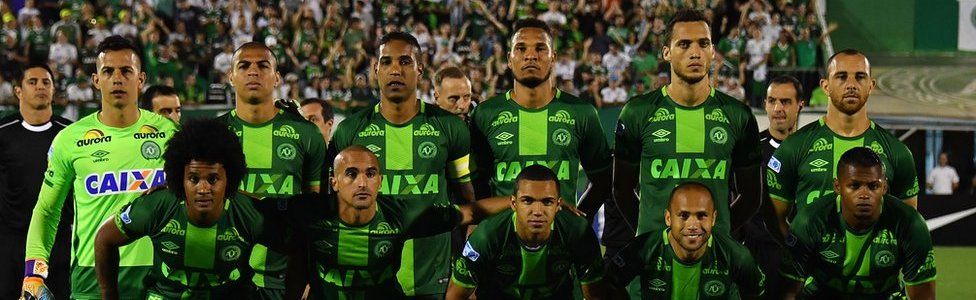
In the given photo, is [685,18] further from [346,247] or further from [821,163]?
[346,247]

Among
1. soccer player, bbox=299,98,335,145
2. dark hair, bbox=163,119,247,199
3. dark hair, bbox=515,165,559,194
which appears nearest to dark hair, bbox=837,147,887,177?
dark hair, bbox=515,165,559,194

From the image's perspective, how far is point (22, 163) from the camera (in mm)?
8750

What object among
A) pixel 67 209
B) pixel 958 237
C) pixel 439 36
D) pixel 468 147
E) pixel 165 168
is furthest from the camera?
pixel 439 36

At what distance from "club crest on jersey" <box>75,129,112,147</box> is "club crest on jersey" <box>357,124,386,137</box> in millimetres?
1441

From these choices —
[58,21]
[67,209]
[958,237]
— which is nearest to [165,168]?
[67,209]

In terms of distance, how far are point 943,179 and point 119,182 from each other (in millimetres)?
14500

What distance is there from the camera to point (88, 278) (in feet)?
22.4

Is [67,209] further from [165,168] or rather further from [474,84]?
[474,84]

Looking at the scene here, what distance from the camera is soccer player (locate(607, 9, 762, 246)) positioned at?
7.37 meters

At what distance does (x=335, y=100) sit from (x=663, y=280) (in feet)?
43.3

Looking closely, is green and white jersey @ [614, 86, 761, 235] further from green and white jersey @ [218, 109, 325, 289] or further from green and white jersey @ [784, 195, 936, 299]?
green and white jersey @ [218, 109, 325, 289]

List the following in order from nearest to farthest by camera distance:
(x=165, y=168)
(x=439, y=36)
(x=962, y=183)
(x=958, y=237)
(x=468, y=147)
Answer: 1. (x=165, y=168)
2. (x=468, y=147)
3. (x=958, y=237)
4. (x=962, y=183)
5. (x=439, y=36)

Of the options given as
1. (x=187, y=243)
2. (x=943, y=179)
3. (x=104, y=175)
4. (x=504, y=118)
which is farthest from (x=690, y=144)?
(x=943, y=179)

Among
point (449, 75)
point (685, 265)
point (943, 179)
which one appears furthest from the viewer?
point (943, 179)
